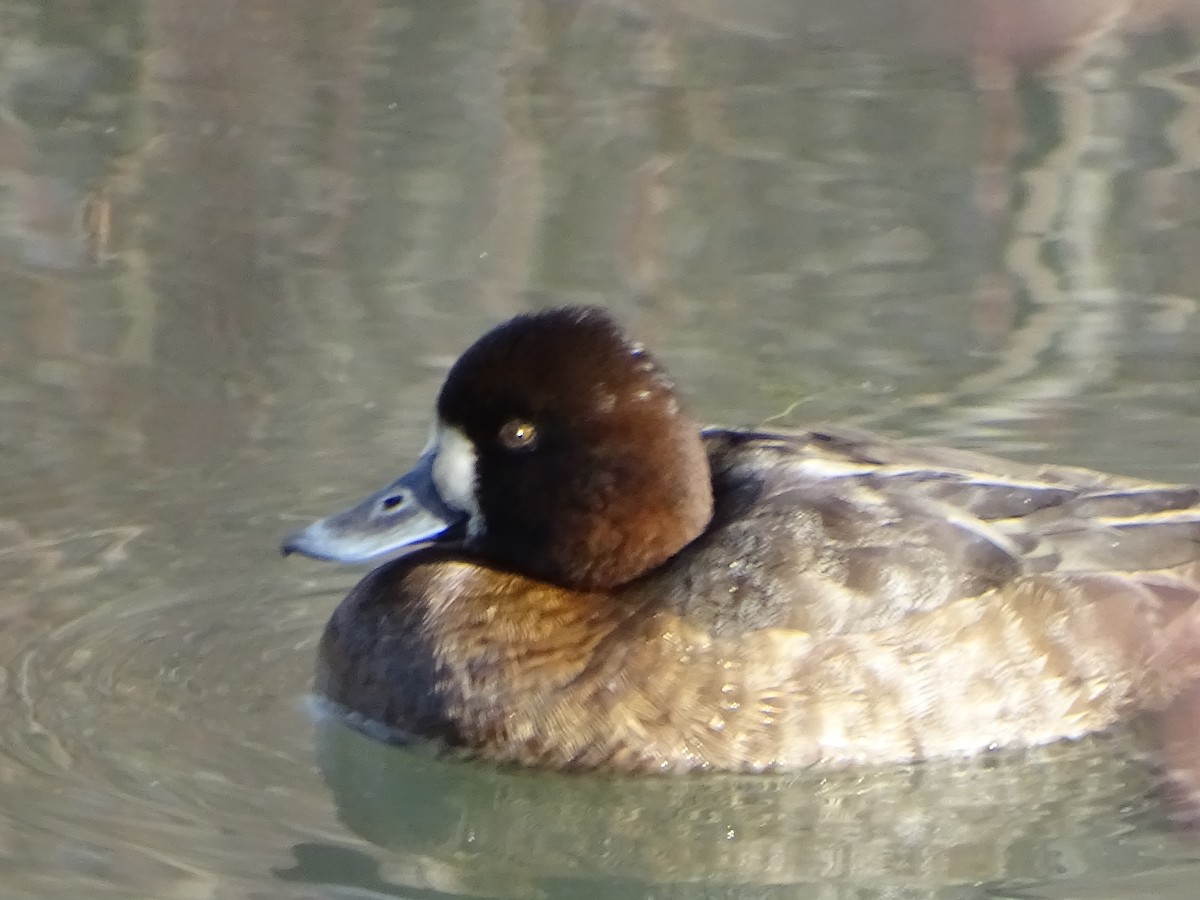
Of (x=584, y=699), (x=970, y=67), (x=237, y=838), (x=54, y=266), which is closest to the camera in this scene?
(x=237, y=838)

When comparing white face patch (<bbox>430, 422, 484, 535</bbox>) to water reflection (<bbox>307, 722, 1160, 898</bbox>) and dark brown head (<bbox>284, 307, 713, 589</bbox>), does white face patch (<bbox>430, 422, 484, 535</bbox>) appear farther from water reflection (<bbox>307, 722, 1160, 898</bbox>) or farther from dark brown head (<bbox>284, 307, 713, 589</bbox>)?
water reflection (<bbox>307, 722, 1160, 898</bbox>)

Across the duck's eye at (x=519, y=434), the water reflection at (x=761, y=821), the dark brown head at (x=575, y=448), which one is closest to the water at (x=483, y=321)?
the water reflection at (x=761, y=821)

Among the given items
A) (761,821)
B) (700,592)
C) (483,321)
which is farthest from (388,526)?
(483,321)

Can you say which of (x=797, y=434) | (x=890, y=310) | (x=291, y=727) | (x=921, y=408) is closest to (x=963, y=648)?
(x=797, y=434)

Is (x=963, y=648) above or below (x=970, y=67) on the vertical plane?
above

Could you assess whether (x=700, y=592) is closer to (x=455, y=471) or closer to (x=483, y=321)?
(x=455, y=471)

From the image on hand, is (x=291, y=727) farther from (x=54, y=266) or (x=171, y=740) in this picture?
(x=54, y=266)

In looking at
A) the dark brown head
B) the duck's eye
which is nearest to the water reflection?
the dark brown head

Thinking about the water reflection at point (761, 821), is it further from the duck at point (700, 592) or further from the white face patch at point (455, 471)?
the white face patch at point (455, 471)
